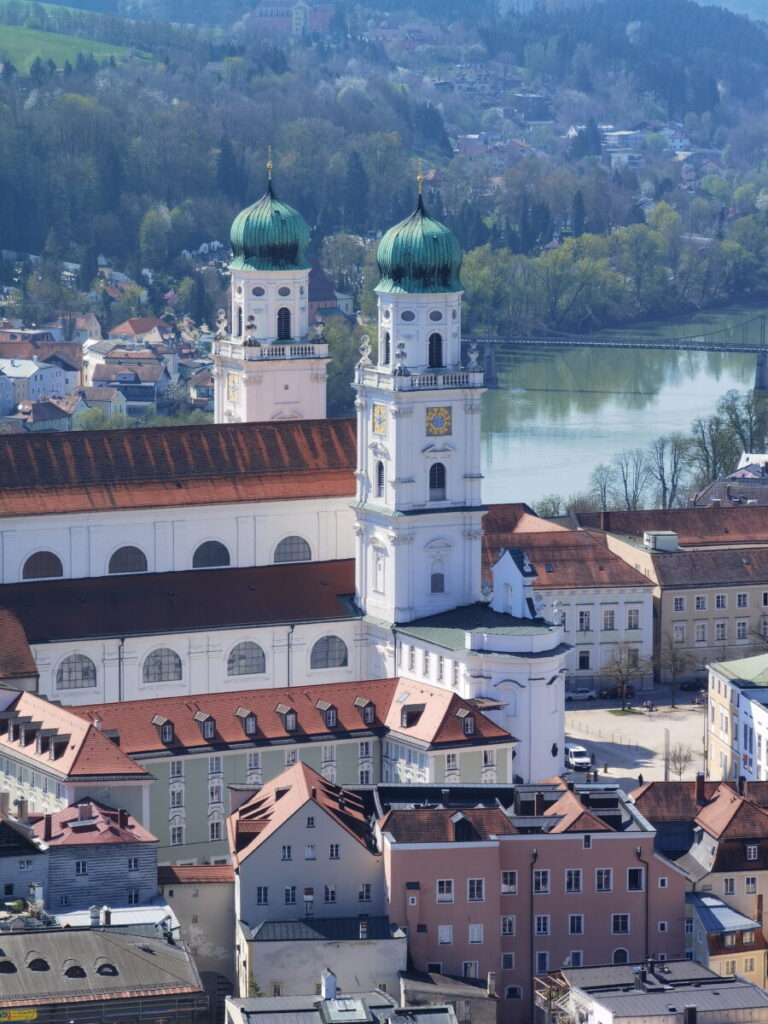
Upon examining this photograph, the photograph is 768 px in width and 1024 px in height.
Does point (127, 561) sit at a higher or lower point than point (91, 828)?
higher

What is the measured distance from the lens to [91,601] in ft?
157

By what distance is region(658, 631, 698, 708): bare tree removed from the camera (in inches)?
2142

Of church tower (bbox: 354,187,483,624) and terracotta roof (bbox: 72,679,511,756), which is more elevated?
church tower (bbox: 354,187,483,624)

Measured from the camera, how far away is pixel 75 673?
47281 millimetres

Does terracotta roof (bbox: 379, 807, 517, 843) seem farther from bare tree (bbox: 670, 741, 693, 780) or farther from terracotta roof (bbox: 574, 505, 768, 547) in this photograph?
terracotta roof (bbox: 574, 505, 768, 547)

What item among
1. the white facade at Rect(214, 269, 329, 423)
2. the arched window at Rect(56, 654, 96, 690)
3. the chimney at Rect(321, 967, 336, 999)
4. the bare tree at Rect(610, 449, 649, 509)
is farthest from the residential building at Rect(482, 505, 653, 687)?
the chimney at Rect(321, 967, 336, 999)

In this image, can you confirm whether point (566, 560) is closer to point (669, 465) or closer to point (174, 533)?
point (174, 533)

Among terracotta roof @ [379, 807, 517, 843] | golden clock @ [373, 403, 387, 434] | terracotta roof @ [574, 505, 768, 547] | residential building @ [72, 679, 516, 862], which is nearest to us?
terracotta roof @ [379, 807, 517, 843]

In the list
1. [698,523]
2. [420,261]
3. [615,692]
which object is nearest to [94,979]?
[420,261]

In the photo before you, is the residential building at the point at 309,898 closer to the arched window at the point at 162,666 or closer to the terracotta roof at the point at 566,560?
the arched window at the point at 162,666

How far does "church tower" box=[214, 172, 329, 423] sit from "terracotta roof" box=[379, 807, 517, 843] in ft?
54.3

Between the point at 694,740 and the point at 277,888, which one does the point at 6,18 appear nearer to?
the point at 694,740

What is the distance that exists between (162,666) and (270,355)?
8.79 metres

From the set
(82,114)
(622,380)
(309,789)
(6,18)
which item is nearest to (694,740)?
(309,789)
